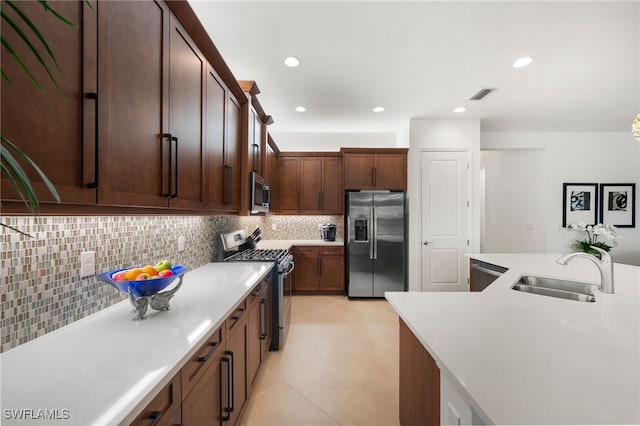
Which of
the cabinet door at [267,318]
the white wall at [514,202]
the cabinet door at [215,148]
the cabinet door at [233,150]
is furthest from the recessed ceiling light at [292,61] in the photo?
the white wall at [514,202]

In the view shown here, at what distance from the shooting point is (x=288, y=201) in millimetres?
4520

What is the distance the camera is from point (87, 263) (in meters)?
1.18

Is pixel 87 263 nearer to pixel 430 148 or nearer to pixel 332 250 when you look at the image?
pixel 332 250

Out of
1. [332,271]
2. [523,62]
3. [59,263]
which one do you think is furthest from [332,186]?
[59,263]

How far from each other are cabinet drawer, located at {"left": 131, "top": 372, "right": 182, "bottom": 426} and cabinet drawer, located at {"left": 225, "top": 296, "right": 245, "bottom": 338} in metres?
0.46

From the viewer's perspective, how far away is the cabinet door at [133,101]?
0.87 meters

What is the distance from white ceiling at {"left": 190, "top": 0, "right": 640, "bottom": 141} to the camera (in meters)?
1.86

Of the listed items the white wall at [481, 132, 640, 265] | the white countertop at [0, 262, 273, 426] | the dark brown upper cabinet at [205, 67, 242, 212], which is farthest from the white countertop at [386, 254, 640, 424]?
the white wall at [481, 132, 640, 265]

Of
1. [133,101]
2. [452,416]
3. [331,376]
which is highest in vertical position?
[133,101]

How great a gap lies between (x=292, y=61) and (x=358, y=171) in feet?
6.73

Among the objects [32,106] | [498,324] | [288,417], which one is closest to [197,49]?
[32,106]

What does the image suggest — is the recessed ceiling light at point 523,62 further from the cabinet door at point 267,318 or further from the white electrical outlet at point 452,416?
the cabinet door at point 267,318

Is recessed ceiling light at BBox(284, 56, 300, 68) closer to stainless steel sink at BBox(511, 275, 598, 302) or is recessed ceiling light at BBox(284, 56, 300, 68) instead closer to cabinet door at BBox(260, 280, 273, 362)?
cabinet door at BBox(260, 280, 273, 362)

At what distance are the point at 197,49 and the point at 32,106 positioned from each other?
1.13m
